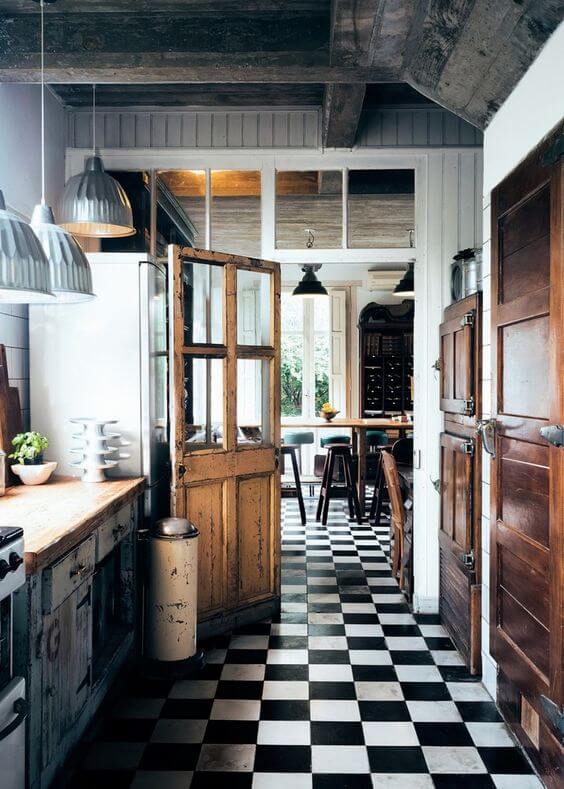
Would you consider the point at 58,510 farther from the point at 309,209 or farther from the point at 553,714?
the point at 309,209

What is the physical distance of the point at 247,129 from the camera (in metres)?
4.80

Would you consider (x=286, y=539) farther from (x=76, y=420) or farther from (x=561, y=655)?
(x=561, y=655)

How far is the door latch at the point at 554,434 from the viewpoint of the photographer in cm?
236

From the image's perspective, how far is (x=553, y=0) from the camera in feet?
7.85

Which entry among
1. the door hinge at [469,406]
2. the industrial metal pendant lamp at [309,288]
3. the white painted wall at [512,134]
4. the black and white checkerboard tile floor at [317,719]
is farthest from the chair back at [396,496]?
the industrial metal pendant lamp at [309,288]

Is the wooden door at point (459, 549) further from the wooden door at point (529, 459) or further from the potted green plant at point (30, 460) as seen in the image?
the potted green plant at point (30, 460)

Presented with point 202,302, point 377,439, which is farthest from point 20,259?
point 377,439

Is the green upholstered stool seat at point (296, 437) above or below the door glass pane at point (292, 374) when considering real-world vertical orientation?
below

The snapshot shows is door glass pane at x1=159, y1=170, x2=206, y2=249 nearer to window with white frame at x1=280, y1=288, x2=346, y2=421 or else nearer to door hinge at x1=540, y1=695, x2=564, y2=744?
door hinge at x1=540, y1=695, x2=564, y2=744

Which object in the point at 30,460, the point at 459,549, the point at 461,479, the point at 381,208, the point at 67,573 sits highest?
the point at 381,208

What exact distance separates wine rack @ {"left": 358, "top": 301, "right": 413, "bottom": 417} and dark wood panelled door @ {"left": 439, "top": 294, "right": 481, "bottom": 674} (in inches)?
246

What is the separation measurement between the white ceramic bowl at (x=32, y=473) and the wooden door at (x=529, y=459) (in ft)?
7.55

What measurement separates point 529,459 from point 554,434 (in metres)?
0.40

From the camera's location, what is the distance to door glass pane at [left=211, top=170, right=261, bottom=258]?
15.6ft
